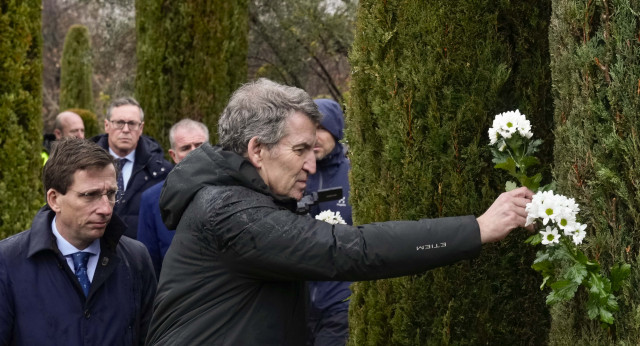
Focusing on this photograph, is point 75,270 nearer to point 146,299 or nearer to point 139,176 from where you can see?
point 146,299

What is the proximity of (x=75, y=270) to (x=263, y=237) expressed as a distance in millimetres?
1516

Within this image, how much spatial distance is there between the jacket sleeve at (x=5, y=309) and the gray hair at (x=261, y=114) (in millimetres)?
1363

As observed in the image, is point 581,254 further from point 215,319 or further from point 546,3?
point 546,3

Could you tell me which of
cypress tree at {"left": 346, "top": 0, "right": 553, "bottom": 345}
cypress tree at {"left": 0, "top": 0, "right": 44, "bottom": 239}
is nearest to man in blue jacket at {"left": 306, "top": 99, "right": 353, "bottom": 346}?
cypress tree at {"left": 346, "top": 0, "right": 553, "bottom": 345}

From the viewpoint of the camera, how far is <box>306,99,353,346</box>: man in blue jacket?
5.28 m

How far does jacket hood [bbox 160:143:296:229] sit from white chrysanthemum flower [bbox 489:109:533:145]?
0.81 metres

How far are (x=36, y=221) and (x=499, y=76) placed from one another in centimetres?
229

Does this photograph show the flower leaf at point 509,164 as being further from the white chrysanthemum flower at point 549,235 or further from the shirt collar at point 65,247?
the shirt collar at point 65,247

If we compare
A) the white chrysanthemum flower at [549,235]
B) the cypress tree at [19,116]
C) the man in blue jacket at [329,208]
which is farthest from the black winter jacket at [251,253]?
the cypress tree at [19,116]

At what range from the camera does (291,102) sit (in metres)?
3.09

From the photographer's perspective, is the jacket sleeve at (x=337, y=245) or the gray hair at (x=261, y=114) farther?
the gray hair at (x=261, y=114)

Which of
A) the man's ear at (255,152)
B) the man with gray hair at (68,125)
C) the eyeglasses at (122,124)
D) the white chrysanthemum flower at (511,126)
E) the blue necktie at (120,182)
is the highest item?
the man with gray hair at (68,125)

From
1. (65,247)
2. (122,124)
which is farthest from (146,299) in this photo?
(122,124)

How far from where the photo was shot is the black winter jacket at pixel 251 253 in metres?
2.86
